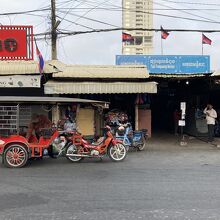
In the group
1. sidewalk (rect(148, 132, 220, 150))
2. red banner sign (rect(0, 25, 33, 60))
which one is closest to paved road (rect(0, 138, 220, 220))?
sidewalk (rect(148, 132, 220, 150))

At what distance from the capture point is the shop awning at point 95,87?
17516mm

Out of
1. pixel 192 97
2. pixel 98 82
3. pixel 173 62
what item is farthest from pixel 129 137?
pixel 173 62

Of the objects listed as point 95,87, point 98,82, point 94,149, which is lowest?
point 94,149

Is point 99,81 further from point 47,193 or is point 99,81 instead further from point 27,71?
point 47,193

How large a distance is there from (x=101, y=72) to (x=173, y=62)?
16.5m

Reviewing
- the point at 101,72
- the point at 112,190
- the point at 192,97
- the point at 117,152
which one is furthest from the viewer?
the point at 192,97

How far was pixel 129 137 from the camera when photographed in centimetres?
1549

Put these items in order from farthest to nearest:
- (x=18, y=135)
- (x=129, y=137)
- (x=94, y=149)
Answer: (x=129, y=137) < (x=94, y=149) < (x=18, y=135)

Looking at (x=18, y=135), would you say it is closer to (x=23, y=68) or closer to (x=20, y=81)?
(x=20, y=81)

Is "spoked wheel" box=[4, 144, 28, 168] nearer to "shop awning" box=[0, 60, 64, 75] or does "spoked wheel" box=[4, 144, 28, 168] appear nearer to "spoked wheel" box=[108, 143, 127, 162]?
"spoked wheel" box=[108, 143, 127, 162]

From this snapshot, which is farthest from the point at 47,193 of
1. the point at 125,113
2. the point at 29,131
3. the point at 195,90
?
the point at 195,90

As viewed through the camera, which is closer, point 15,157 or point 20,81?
point 15,157

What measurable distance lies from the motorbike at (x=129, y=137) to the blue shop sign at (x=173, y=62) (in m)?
17.5

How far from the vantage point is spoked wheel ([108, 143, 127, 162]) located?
42.1 feet
